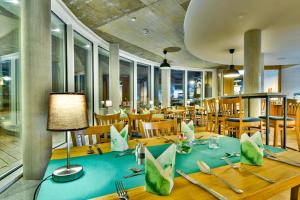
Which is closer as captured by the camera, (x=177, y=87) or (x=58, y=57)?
(x=58, y=57)

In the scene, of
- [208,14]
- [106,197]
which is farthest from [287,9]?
[106,197]

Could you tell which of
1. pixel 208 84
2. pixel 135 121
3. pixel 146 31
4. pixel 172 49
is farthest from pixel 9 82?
pixel 208 84

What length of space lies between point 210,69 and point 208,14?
25.1 ft

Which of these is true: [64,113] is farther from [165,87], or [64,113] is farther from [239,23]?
[165,87]

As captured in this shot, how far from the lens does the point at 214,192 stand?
77 cm

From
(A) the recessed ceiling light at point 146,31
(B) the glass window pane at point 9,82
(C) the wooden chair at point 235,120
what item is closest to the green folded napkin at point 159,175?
(B) the glass window pane at point 9,82

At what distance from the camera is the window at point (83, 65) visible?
4.25 metres

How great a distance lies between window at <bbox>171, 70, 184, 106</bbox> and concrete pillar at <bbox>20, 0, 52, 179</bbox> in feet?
26.9

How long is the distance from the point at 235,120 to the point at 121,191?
115 inches

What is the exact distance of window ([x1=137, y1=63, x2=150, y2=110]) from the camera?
8125 millimetres

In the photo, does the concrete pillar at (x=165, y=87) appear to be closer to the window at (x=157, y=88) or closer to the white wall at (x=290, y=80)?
the window at (x=157, y=88)

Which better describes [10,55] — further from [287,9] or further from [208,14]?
[287,9]

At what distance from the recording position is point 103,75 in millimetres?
5777

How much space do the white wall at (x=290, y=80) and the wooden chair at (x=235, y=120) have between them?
726 centimetres
